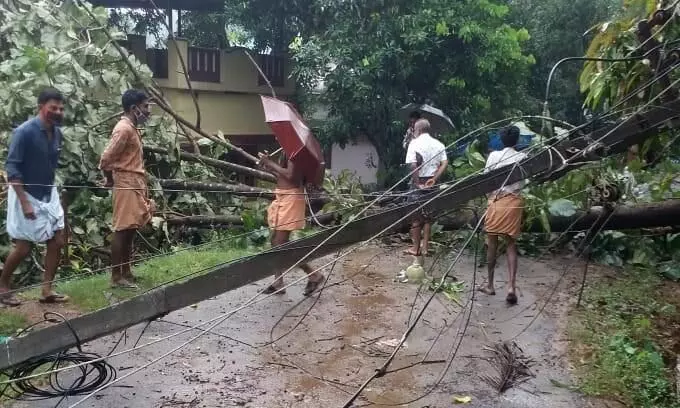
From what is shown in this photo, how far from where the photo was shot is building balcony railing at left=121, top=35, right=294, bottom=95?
12719mm

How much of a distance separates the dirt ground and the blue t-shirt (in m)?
1.30

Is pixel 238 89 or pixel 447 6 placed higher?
pixel 447 6

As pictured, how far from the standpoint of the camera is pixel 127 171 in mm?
5730

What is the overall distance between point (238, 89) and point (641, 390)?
34.8 feet

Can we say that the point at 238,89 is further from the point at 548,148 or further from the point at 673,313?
the point at 548,148

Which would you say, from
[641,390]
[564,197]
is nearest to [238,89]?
[564,197]

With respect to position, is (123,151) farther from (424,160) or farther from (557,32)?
(557,32)

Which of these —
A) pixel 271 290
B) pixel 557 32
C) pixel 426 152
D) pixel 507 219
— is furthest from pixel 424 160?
pixel 557 32

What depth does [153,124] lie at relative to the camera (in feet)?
26.1

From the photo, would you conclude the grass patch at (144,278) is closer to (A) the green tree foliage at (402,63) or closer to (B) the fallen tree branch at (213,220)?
(B) the fallen tree branch at (213,220)

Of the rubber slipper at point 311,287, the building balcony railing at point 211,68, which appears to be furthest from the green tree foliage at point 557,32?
the rubber slipper at point 311,287

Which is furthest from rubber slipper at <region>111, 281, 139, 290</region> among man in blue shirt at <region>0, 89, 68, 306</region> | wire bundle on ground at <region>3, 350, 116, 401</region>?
wire bundle on ground at <region>3, 350, 116, 401</region>

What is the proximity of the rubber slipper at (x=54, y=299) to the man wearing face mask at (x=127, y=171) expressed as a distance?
50 cm

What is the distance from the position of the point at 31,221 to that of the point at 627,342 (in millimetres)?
4746
